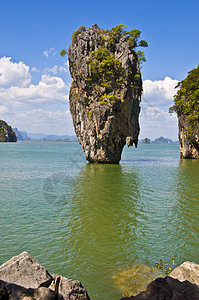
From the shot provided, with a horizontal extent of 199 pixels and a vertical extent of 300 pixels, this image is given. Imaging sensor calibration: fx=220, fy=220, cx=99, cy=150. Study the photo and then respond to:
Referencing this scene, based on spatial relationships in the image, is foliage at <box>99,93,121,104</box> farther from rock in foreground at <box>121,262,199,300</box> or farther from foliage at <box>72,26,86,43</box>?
rock in foreground at <box>121,262,199,300</box>

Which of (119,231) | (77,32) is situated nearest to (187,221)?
(119,231)

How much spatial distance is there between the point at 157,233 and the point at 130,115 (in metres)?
32.2

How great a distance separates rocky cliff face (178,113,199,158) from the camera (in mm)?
53709

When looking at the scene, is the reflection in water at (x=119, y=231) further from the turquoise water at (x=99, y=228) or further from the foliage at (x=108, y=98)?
the foliage at (x=108, y=98)

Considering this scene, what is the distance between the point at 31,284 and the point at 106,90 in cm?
3782

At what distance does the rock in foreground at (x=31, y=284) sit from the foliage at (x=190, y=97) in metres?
51.4

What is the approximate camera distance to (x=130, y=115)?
43062 mm

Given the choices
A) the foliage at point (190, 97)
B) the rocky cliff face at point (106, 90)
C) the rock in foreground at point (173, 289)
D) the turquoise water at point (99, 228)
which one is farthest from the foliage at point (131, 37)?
the rock in foreground at point (173, 289)

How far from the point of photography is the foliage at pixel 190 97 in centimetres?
5141

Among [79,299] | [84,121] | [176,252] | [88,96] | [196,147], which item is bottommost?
[176,252]

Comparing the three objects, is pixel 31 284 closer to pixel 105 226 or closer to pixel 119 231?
pixel 119 231

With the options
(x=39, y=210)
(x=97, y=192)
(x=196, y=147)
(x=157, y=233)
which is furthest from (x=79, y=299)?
(x=196, y=147)

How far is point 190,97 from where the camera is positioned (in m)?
52.8

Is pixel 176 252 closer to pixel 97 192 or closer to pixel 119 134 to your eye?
pixel 97 192
